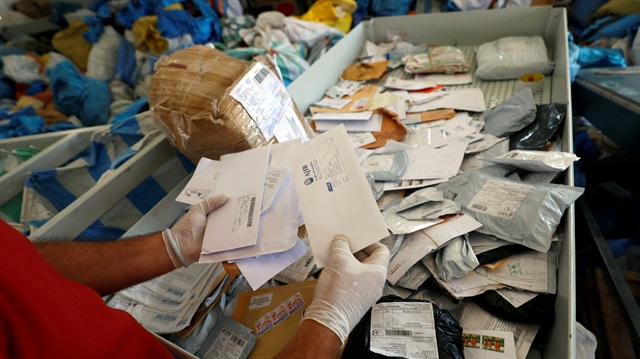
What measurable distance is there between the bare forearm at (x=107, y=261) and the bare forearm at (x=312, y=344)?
0.44m

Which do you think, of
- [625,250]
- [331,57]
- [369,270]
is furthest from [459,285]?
[331,57]

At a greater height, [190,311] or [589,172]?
[190,311]

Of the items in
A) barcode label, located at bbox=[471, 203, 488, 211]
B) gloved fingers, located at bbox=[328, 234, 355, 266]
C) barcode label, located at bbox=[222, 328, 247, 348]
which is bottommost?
barcode label, located at bbox=[222, 328, 247, 348]

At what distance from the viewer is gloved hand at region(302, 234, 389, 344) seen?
666 mm

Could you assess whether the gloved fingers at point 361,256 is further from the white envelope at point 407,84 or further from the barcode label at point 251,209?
the white envelope at point 407,84

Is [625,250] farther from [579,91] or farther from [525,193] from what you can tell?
[525,193]

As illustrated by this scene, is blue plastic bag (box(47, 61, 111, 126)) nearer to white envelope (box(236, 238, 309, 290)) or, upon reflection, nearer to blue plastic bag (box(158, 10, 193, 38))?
blue plastic bag (box(158, 10, 193, 38))

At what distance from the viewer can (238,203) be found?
0.86m

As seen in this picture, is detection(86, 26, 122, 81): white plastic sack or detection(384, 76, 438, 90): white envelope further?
detection(86, 26, 122, 81): white plastic sack

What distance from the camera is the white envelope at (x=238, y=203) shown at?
0.79m

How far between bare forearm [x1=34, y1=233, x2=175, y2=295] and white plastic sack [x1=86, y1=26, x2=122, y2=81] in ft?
7.53

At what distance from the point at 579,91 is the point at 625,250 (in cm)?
86

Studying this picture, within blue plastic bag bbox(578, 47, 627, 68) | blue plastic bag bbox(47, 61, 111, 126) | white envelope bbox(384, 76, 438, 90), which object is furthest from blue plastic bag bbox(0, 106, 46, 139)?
blue plastic bag bbox(578, 47, 627, 68)

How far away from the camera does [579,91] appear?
1770mm
